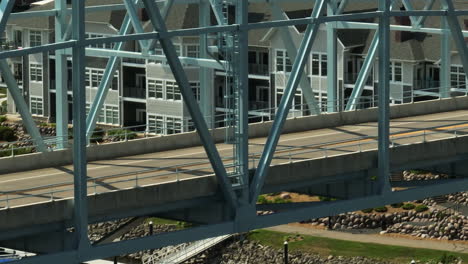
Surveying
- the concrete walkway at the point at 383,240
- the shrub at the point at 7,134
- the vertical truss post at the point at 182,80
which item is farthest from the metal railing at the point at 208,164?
the shrub at the point at 7,134

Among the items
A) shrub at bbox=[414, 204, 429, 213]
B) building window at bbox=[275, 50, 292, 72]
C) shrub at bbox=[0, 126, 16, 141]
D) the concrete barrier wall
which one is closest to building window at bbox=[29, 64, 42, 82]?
shrub at bbox=[0, 126, 16, 141]

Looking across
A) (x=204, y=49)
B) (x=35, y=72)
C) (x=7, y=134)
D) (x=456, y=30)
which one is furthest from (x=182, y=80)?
(x=35, y=72)

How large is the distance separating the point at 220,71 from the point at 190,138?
174 feet

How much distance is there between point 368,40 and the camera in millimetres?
107625

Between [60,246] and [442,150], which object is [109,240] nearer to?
[60,246]

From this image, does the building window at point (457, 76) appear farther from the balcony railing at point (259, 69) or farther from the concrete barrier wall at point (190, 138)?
the concrete barrier wall at point (190, 138)

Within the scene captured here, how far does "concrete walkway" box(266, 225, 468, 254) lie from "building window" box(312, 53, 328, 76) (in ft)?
54.2

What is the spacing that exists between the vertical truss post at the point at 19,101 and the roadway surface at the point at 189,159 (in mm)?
862

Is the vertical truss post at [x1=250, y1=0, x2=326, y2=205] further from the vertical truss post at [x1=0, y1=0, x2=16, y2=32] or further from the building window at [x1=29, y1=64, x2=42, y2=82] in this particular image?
the building window at [x1=29, y1=64, x2=42, y2=82]

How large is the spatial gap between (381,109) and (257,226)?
230 inches

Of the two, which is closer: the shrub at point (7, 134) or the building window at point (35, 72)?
the shrub at point (7, 134)

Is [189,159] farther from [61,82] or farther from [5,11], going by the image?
[5,11]

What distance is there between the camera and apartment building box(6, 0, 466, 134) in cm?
10600

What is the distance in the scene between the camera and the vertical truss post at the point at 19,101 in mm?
49906
